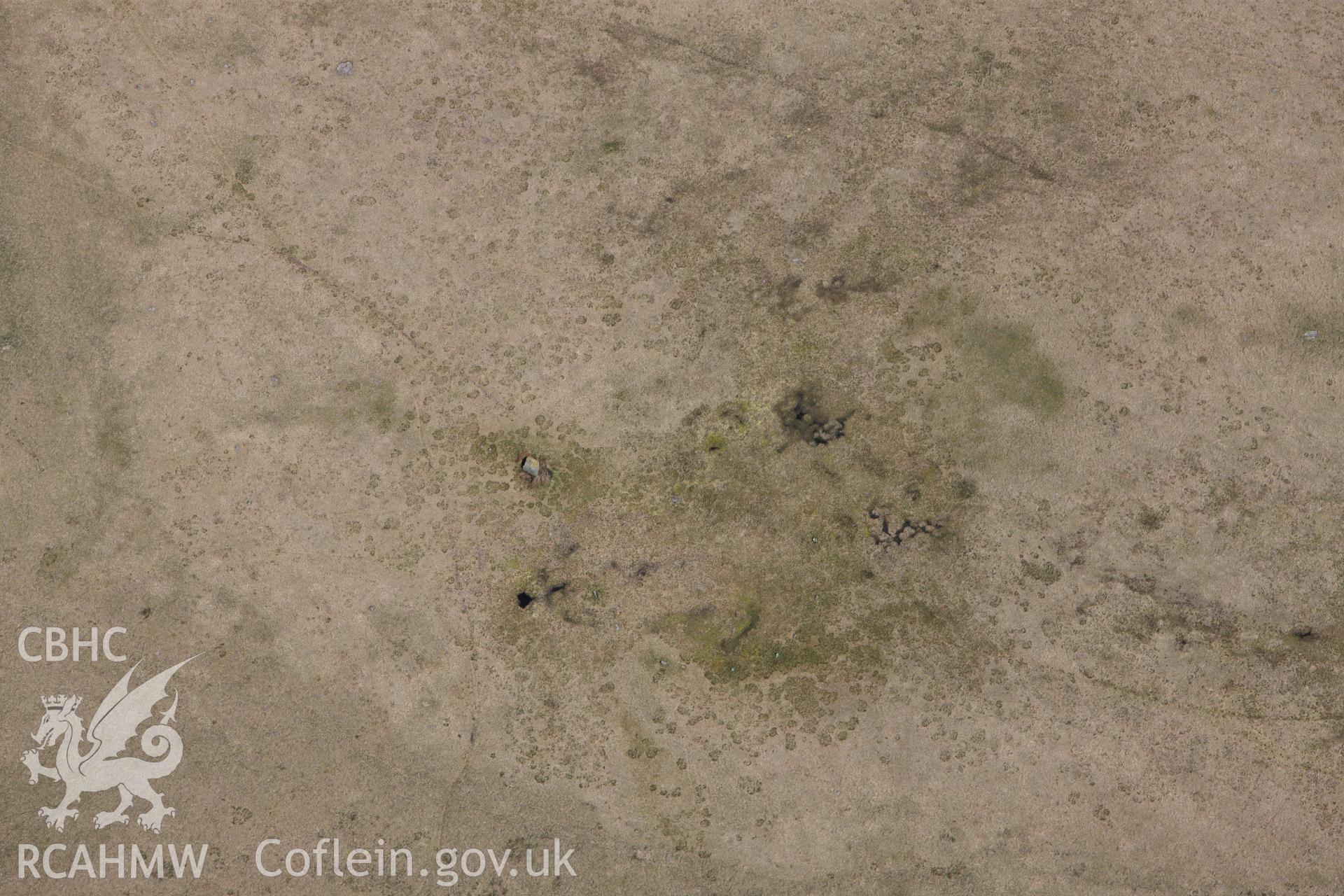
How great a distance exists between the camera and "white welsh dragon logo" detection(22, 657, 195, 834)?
19.2m

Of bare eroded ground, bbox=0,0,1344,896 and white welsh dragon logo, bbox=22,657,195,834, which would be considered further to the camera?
bare eroded ground, bbox=0,0,1344,896

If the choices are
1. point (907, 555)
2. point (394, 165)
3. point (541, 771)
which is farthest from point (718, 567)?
point (394, 165)

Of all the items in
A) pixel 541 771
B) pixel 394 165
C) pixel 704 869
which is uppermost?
pixel 394 165

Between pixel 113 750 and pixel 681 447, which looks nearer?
pixel 113 750

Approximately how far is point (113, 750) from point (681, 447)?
14.6m

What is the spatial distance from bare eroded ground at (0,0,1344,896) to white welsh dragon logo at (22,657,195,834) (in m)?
0.39

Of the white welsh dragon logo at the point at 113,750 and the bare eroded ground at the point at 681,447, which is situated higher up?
the bare eroded ground at the point at 681,447

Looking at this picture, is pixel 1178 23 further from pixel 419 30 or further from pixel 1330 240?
pixel 419 30

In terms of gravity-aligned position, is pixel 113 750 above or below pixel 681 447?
below

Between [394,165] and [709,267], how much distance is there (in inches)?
311

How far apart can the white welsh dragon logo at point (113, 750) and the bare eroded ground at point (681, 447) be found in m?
0.39

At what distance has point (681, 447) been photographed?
19.9 metres

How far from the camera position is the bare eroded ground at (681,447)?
19.5 metres

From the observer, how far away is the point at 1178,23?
21.0 m
